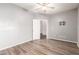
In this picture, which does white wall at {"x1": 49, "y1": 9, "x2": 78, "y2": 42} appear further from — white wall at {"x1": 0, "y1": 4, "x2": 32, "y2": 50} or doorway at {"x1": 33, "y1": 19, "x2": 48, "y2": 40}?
white wall at {"x1": 0, "y1": 4, "x2": 32, "y2": 50}

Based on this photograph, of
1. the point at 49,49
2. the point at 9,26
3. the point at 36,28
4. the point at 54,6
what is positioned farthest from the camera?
the point at 36,28

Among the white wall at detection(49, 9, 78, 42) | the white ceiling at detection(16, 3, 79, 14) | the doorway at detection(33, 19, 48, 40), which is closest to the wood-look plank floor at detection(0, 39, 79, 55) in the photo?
the white wall at detection(49, 9, 78, 42)

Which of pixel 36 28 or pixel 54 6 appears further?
pixel 36 28

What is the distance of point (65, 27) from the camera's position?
8.20ft

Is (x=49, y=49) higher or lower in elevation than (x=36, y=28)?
lower

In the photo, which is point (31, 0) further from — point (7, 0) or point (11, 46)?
point (11, 46)

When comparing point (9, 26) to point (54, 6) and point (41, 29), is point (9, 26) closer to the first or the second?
point (41, 29)

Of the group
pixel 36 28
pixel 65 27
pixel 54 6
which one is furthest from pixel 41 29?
pixel 54 6

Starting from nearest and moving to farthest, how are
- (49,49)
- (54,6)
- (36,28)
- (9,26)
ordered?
(54,6) → (49,49) → (9,26) → (36,28)

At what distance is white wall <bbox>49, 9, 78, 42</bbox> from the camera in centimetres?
240

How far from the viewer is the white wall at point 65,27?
2396 millimetres

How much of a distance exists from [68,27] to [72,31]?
16 cm

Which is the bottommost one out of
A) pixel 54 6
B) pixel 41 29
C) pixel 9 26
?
pixel 41 29
